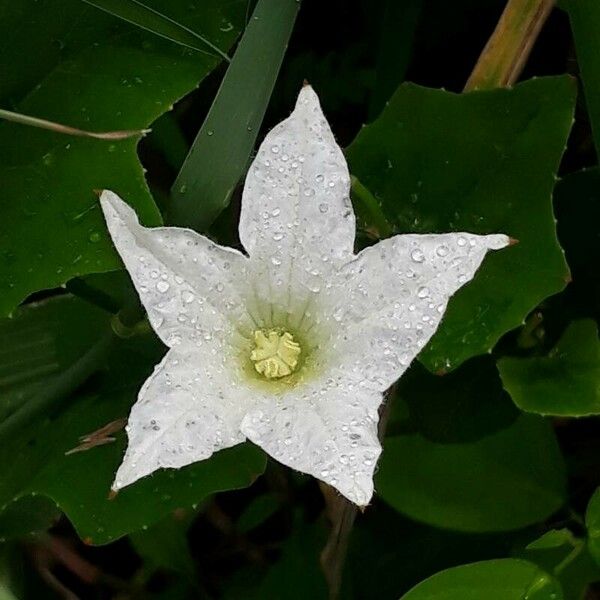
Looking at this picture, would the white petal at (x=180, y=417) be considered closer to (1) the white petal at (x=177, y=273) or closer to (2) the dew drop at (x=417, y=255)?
(1) the white petal at (x=177, y=273)

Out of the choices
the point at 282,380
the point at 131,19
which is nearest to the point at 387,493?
the point at 282,380

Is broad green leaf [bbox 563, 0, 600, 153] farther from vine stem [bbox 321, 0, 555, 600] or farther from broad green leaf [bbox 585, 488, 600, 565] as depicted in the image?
broad green leaf [bbox 585, 488, 600, 565]

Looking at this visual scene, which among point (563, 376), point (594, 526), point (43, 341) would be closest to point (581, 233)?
point (563, 376)

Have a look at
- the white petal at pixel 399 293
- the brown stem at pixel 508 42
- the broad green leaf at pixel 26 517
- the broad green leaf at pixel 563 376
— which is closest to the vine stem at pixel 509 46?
the brown stem at pixel 508 42

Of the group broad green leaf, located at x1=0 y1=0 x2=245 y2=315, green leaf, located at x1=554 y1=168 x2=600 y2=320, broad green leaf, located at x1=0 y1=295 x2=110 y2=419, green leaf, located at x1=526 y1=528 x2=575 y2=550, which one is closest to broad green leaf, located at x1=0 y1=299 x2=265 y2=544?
broad green leaf, located at x1=0 y1=295 x2=110 y2=419

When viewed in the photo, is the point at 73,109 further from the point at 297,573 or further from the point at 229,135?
the point at 297,573

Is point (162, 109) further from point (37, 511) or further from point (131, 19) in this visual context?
point (37, 511)

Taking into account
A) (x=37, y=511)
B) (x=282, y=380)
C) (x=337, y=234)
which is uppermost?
(x=337, y=234)
